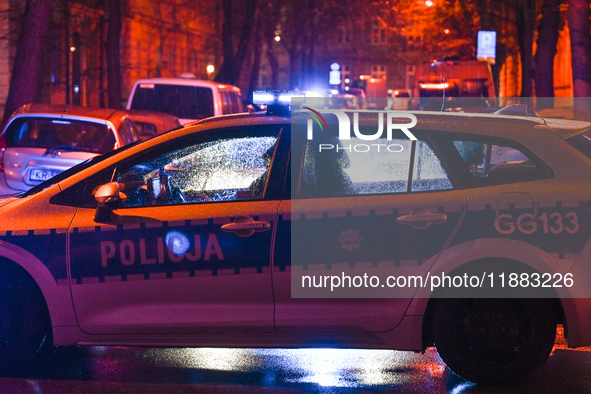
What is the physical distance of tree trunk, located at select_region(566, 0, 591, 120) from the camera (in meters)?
19.4

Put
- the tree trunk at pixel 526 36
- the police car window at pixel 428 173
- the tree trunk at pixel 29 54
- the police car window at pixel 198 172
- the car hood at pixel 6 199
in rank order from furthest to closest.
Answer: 1. the tree trunk at pixel 526 36
2. the tree trunk at pixel 29 54
3. the car hood at pixel 6 199
4. the police car window at pixel 198 172
5. the police car window at pixel 428 173

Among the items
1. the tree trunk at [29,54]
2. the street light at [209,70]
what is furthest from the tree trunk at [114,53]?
the street light at [209,70]

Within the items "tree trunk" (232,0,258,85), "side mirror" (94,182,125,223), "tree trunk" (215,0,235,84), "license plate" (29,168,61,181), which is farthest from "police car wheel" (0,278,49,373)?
"tree trunk" (215,0,235,84)

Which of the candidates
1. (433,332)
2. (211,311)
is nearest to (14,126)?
(211,311)

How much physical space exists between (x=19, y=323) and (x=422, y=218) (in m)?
2.42

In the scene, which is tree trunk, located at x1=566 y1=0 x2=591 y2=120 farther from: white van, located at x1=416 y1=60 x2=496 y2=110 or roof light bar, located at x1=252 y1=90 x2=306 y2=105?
roof light bar, located at x1=252 y1=90 x2=306 y2=105

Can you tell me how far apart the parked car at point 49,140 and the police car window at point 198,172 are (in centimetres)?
486

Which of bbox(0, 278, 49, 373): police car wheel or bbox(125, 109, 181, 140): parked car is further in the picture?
bbox(125, 109, 181, 140): parked car

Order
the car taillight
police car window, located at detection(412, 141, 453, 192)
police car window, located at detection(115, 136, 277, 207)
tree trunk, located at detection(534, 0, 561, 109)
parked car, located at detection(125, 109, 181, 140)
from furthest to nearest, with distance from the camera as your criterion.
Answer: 1. tree trunk, located at detection(534, 0, 561, 109)
2. parked car, located at detection(125, 109, 181, 140)
3. the car taillight
4. police car window, located at detection(115, 136, 277, 207)
5. police car window, located at detection(412, 141, 453, 192)

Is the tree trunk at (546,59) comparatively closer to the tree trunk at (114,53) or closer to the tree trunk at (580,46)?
the tree trunk at (580,46)

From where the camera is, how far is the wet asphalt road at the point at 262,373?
507 cm

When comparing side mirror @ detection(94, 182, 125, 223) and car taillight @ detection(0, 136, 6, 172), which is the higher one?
side mirror @ detection(94, 182, 125, 223)

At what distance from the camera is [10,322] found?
5.24m

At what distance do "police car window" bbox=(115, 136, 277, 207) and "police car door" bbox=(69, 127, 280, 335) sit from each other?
0.04ft
